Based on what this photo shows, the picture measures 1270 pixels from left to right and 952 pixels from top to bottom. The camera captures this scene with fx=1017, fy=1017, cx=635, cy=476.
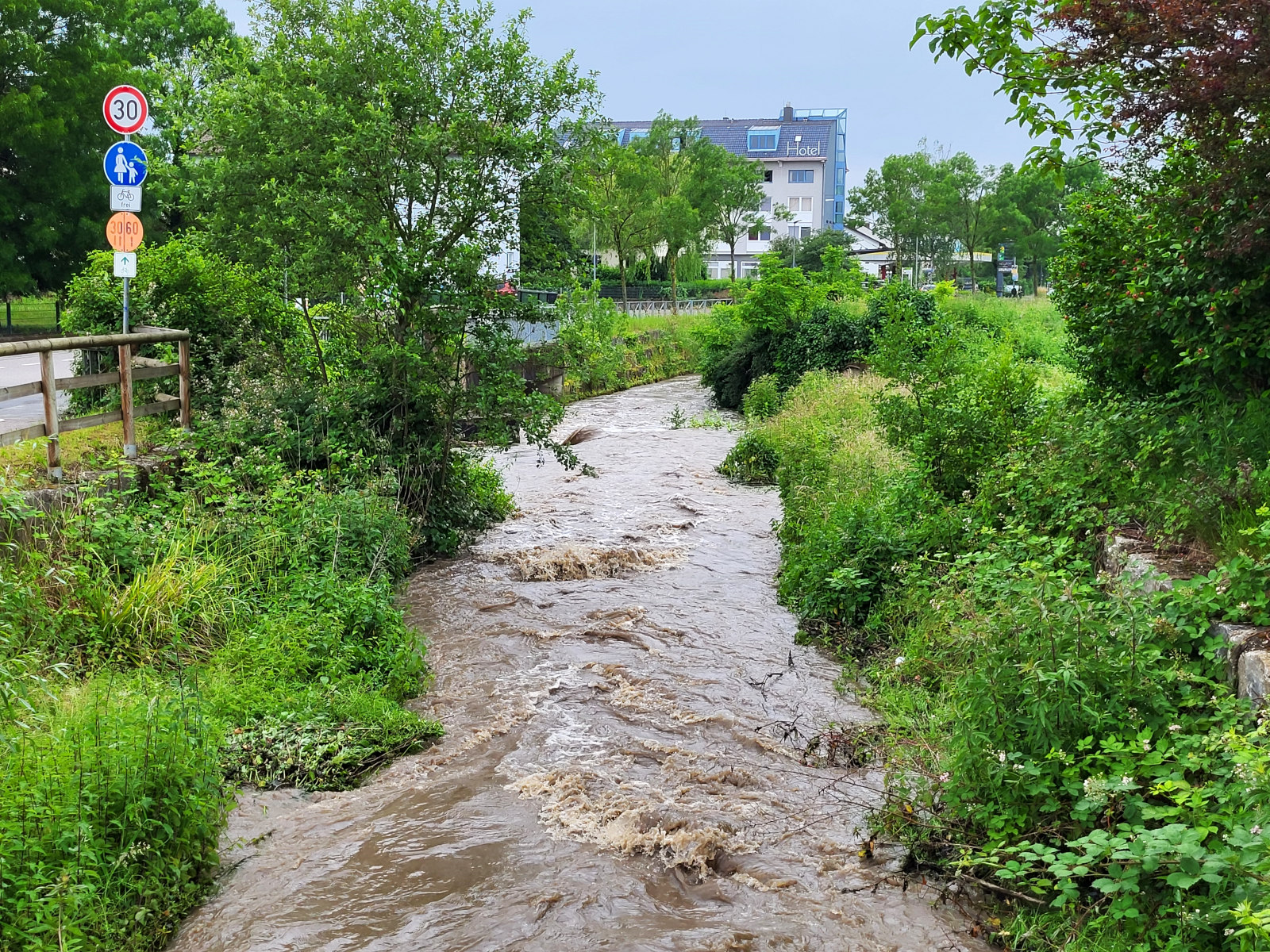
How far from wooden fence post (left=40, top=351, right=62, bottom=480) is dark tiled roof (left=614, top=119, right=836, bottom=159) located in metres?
97.2

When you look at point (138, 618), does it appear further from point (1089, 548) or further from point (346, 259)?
point (1089, 548)

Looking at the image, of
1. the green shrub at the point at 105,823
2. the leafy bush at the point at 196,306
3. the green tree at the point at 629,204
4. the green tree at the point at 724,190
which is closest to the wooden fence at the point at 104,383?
the leafy bush at the point at 196,306

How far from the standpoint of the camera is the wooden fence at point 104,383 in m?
8.31

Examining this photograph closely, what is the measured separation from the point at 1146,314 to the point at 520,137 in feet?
23.8

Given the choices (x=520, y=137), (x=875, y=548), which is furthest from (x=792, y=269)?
(x=875, y=548)

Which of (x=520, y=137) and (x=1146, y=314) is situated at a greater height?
(x=520, y=137)

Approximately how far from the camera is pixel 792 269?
29672mm

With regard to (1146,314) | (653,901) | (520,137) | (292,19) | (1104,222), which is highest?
(292,19)

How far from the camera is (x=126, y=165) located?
32.4 ft

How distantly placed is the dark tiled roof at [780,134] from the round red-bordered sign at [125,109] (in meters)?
94.9

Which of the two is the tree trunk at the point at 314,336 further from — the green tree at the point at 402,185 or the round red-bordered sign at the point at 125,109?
the round red-bordered sign at the point at 125,109

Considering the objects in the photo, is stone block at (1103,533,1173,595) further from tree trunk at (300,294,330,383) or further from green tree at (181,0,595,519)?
tree trunk at (300,294,330,383)

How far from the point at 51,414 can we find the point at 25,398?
333 inches

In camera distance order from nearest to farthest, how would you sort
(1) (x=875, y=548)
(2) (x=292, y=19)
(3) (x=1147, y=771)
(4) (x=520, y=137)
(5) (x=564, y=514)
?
1. (3) (x=1147, y=771)
2. (1) (x=875, y=548)
3. (4) (x=520, y=137)
4. (2) (x=292, y=19)
5. (5) (x=564, y=514)
